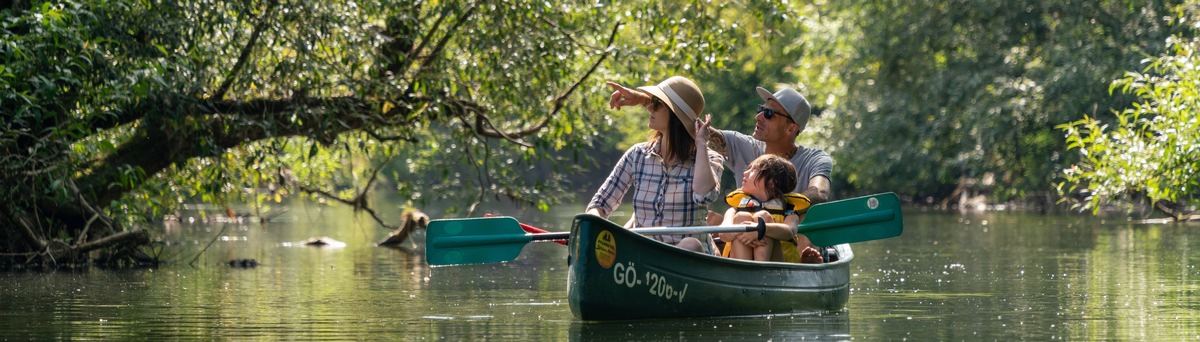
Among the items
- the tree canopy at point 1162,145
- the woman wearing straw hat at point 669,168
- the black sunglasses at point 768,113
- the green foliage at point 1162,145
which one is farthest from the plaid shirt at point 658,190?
the tree canopy at point 1162,145

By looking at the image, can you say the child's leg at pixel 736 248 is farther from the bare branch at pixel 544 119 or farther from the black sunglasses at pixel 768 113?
the bare branch at pixel 544 119

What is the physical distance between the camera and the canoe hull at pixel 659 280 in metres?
8.19

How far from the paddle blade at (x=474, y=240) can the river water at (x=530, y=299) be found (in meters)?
0.36

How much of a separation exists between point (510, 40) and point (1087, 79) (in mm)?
14259

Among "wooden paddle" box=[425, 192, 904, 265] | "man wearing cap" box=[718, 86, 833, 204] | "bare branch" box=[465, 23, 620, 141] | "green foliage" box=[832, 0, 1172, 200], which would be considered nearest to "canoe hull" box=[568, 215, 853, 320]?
"wooden paddle" box=[425, 192, 904, 265]

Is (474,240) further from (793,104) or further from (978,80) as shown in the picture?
(978,80)

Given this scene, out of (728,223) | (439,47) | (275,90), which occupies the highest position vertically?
(439,47)

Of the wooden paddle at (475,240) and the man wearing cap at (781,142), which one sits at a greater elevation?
the man wearing cap at (781,142)

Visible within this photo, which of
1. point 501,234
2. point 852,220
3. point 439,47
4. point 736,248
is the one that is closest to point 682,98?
point 736,248

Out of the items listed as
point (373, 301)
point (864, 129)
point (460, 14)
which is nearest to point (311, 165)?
point (460, 14)

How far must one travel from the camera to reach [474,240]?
29.5ft

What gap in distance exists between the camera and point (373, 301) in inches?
415

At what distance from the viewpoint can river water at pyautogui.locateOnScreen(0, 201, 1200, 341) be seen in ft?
27.6

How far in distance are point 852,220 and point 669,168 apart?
1.29 m
